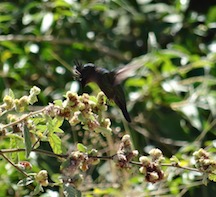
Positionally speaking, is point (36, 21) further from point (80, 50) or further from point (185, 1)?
point (185, 1)

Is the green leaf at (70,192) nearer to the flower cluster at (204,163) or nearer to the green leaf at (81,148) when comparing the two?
the green leaf at (81,148)

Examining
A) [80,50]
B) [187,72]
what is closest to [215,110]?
[187,72]

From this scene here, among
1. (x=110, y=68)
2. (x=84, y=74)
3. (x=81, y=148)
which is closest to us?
(x=81, y=148)

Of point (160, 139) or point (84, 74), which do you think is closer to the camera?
point (84, 74)

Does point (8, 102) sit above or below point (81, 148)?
above

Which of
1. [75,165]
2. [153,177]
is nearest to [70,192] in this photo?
[75,165]

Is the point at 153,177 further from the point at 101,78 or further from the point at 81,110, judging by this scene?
the point at 101,78

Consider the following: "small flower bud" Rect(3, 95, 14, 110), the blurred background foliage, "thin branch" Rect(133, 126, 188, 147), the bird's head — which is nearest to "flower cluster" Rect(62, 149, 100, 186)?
"small flower bud" Rect(3, 95, 14, 110)

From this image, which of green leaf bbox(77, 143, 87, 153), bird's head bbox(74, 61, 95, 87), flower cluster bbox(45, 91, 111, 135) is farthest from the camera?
bird's head bbox(74, 61, 95, 87)

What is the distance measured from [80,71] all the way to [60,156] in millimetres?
267

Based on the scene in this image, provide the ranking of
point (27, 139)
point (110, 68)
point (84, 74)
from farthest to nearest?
point (110, 68) < point (84, 74) < point (27, 139)

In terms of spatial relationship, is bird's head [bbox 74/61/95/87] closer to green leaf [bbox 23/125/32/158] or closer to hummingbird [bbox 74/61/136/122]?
hummingbird [bbox 74/61/136/122]

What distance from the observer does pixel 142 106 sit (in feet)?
8.31

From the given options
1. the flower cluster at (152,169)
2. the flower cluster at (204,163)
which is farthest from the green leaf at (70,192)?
the flower cluster at (204,163)
